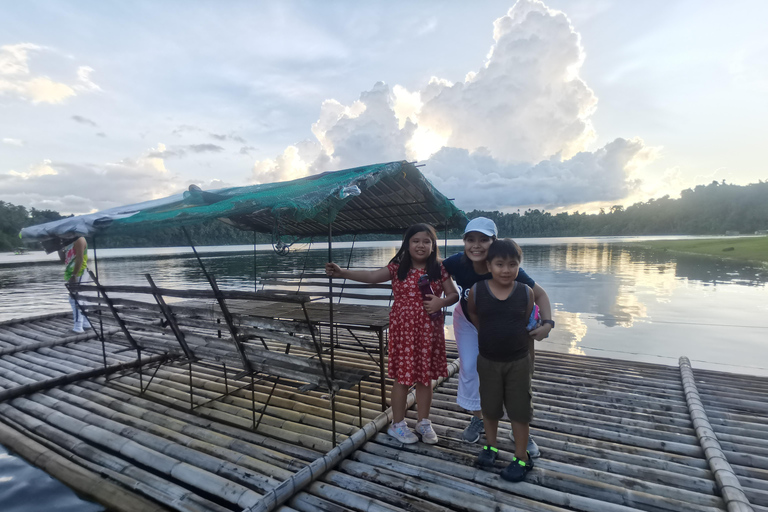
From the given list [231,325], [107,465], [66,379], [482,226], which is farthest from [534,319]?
[66,379]

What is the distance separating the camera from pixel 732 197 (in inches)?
4993

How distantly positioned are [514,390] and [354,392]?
255cm

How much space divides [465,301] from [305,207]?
172cm

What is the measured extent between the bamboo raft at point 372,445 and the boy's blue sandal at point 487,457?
0.07 meters

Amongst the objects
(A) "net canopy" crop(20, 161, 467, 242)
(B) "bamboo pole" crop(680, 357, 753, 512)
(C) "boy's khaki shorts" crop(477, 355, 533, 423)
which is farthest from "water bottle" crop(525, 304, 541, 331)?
(A) "net canopy" crop(20, 161, 467, 242)

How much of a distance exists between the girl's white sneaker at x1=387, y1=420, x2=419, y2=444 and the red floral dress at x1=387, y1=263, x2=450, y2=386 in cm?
47

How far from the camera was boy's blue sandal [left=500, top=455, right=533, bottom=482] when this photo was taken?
9.73 ft

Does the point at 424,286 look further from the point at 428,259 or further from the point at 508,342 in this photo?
the point at 508,342

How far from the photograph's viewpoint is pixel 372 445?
11.8ft

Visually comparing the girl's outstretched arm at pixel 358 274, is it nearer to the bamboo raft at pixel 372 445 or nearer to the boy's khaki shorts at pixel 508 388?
the boy's khaki shorts at pixel 508 388

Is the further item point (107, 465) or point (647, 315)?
point (647, 315)

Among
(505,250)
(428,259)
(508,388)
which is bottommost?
(508,388)

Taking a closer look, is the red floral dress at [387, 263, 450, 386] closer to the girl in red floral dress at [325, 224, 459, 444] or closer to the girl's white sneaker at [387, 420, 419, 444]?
the girl in red floral dress at [325, 224, 459, 444]

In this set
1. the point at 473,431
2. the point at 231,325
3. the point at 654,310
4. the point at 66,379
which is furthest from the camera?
the point at 654,310
